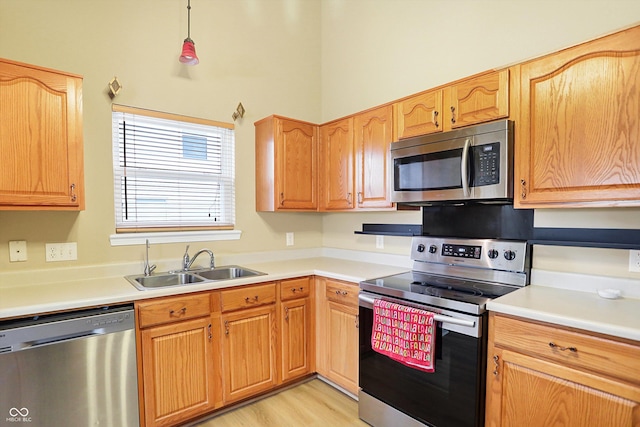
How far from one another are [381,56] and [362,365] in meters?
2.50

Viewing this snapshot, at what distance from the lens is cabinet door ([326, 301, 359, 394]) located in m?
2.34

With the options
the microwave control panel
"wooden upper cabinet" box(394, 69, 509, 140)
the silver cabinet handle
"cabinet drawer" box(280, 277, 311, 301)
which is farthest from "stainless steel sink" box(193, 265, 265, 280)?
the silver cabinet handle

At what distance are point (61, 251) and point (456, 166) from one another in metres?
2.54

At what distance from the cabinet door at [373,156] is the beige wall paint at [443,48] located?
34cm

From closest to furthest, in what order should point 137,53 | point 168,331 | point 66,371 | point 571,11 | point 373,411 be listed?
point 66,371
point 571,11
point 168,331
point 373,411
point 137,53

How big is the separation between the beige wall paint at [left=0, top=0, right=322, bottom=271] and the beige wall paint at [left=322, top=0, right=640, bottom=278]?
1.05ft

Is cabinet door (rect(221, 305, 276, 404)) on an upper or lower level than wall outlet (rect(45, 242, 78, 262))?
lower

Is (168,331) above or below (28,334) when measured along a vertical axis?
below

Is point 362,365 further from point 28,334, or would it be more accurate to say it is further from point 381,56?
point 381,56

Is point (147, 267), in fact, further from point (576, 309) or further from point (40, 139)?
point (576, 309)

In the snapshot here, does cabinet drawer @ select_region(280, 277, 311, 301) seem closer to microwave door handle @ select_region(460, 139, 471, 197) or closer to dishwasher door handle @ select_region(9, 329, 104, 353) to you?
dishwasher door handle @ select_region(9, 329, 104, 353)

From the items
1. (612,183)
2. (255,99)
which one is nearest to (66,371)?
(255,99)

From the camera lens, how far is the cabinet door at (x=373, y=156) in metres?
2.46

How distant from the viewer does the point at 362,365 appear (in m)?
2.19
